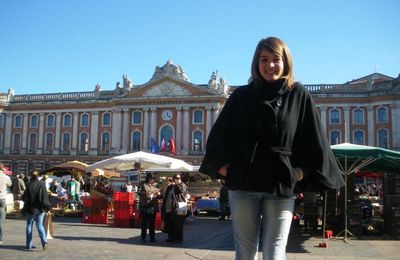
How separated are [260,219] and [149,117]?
5051 cm

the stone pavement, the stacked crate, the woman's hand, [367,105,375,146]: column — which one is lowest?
the stone pavement

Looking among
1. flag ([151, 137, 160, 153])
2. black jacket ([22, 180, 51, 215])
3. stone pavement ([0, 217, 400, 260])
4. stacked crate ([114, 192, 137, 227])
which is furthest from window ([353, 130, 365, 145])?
black jacket ([22, 180, 51, 215])

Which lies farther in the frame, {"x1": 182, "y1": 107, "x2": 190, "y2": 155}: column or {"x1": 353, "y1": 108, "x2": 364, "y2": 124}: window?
{"x1": 182, "y1": 107, "x2": 190, "y2": 155}: column

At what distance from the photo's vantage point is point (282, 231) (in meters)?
2.54

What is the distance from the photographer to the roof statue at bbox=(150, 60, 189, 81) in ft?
171

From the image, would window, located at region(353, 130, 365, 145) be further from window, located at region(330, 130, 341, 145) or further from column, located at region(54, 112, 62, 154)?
column, located at region(54, 112, 62, 154)

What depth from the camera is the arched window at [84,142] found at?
55.3 meters

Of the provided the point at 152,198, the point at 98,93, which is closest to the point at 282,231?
the point at 152,198

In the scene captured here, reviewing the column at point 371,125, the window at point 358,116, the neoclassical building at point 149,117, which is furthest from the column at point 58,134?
the column at point 371,125

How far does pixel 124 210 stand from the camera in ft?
45.1

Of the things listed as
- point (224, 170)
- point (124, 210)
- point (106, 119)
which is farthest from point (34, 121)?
point (224, 170)

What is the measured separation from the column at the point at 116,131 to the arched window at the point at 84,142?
11.9 feet

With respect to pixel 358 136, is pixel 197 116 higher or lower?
higher

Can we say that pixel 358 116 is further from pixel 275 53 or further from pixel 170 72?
pixel 275 53
